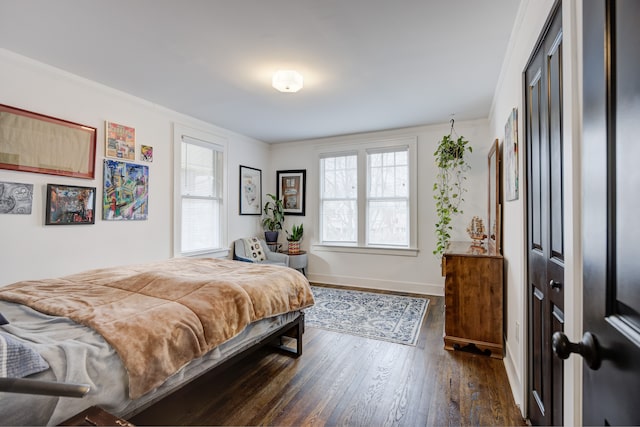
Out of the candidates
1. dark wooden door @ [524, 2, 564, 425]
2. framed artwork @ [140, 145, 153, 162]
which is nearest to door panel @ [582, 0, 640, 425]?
dark wooden door @ [524, 2, 564, 425]

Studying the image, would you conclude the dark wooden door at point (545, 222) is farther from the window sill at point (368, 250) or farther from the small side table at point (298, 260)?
the small side table at point (298, 260)

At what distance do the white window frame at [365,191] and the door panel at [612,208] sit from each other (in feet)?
13.2

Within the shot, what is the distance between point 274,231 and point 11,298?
3.81 metres

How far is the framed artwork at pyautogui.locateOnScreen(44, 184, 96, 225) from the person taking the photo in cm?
269

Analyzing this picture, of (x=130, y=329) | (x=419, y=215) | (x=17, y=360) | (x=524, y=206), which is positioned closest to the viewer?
(x=17, y=360)

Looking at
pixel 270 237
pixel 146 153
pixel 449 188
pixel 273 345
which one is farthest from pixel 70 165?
pixel 449 188

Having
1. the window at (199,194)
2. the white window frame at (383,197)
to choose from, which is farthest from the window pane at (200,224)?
the white window frame at (383,197)

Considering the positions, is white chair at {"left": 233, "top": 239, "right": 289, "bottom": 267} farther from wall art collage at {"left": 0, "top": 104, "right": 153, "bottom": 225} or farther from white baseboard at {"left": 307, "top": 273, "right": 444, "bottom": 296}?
wall art collage at {"left": 0, "top": 104, "right": 153, "bottom": 225}

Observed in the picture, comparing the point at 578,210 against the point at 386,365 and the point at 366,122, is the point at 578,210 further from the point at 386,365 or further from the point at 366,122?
the point at 366,122

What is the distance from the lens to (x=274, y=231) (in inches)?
214

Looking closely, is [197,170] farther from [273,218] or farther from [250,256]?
[273,218]

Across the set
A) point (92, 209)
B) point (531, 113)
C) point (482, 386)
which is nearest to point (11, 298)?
point (92, 209)

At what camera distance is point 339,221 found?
521 cm

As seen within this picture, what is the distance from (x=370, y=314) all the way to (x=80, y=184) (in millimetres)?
3358
